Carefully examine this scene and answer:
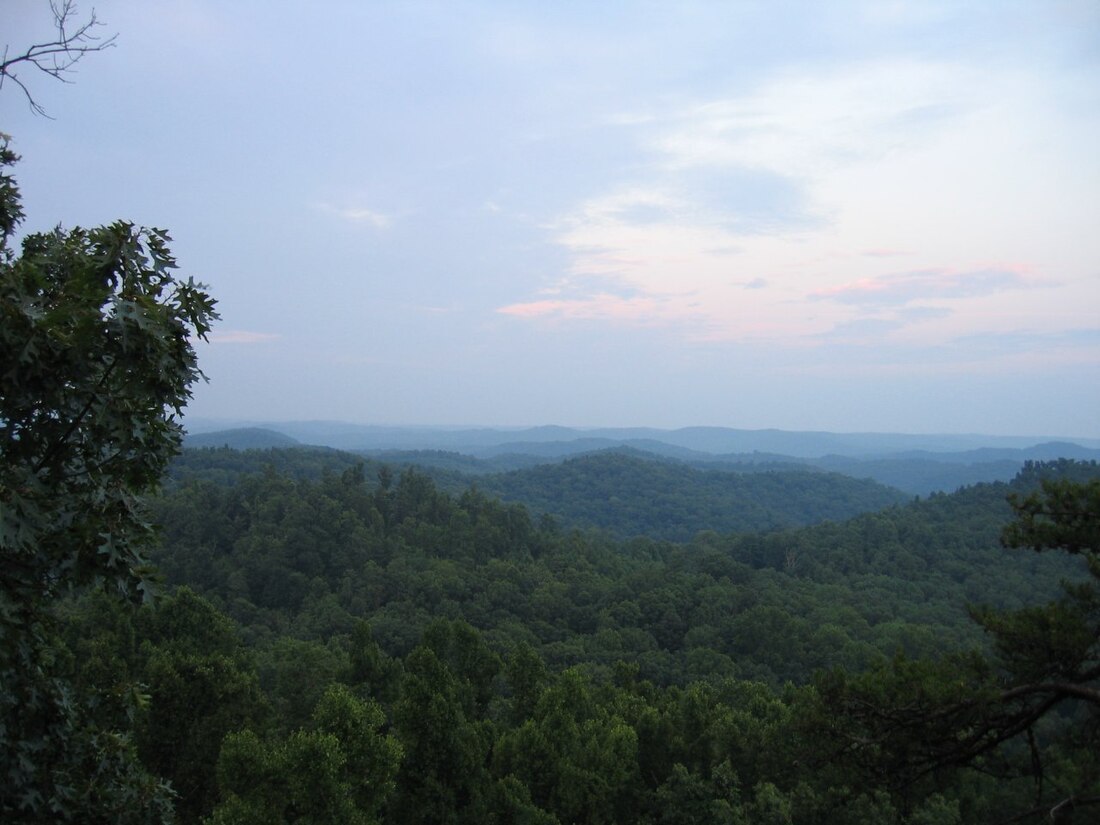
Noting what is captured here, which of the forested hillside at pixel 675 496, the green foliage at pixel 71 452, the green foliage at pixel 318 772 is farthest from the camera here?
the forested hillside at pixel 675 496

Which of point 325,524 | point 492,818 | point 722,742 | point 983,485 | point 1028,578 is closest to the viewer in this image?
point 492,818

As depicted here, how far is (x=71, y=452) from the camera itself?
4297 mm

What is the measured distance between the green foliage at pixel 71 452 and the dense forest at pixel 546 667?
54 cm

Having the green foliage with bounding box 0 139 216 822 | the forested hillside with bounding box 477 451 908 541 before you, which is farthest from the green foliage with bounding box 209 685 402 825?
the forested hillside with bounding box 477 451 908 541

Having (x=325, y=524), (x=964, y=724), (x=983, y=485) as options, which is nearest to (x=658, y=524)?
(x=983, y=485)

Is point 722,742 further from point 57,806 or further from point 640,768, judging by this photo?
point 57,806

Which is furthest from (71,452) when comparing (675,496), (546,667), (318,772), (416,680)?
(675,496)

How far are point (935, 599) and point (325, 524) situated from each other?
4469 centimetres

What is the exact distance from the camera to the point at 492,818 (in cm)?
1309

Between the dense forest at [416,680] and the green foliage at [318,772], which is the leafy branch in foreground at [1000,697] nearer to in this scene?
the dense forest at [416,680]

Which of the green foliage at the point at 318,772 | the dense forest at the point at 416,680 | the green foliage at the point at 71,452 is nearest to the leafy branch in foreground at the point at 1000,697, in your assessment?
the dense forest at the point at 416,680

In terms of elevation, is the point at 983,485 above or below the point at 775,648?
above

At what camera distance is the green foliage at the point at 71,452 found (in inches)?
148

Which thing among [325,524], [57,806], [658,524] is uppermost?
[57,806]
